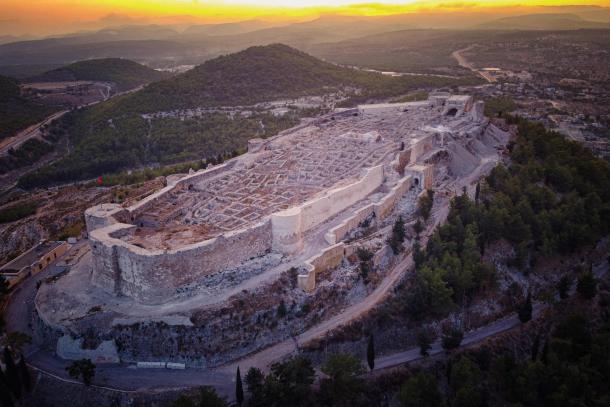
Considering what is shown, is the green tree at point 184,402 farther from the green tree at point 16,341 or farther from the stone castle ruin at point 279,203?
the green tree at point 16,341

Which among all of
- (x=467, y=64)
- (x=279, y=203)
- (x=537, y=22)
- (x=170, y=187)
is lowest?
(x=467, y=64)

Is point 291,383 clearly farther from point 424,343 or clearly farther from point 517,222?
point 517,222

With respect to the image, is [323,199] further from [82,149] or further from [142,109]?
[142,109]

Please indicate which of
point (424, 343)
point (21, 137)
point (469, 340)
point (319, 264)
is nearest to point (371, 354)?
point (424, 343)

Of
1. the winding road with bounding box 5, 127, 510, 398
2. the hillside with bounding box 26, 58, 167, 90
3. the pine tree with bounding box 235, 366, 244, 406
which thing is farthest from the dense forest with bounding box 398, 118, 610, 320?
the hillside with bounding box 26, 58, 167, 90

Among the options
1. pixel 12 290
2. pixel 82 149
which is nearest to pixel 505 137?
pixel 12 290

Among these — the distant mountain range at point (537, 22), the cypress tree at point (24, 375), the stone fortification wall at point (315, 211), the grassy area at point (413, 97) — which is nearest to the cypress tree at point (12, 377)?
the cypress tree at point (24, 375)
